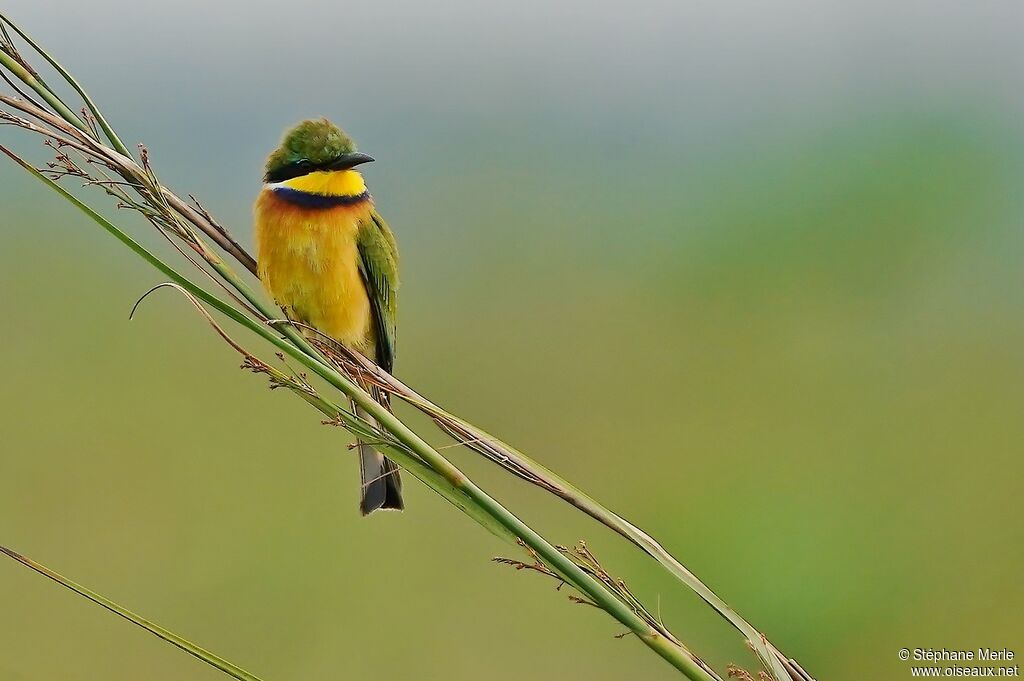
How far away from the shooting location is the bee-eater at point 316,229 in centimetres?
195

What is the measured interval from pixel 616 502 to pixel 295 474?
142cm

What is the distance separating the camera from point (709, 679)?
766 mm

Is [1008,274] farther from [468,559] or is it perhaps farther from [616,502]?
[468,559]

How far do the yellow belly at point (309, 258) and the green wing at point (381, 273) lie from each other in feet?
0.12

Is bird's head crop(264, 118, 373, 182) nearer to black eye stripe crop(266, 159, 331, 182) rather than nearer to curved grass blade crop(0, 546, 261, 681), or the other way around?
black eye stripe crop(266, 159, 331, 182)

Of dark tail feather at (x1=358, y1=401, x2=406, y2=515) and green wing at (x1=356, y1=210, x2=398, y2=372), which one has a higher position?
green wing at (x1=356, y1=210, x2=398, y2=372)

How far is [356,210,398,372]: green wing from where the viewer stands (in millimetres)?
2061

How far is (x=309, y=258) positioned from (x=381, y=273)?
185 mm

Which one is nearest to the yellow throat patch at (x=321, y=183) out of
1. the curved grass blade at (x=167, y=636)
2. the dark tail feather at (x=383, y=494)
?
the dark tail feather at (x=383, y=494)

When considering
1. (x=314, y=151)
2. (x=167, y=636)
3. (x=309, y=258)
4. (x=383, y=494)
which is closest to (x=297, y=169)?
(x=314, y=151)

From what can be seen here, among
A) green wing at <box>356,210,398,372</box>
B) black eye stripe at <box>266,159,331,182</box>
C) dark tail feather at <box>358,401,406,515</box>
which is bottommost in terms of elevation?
dark tail feather at <box>358,401,406,515</box>

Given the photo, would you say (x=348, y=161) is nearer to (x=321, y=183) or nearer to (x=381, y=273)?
(x=321, y=183)

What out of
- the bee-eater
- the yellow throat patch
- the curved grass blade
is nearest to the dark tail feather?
the bee-eater

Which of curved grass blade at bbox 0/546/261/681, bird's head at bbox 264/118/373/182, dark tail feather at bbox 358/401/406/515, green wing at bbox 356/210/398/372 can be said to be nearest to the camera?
curved grass blade at bbox 0/546/261/681
